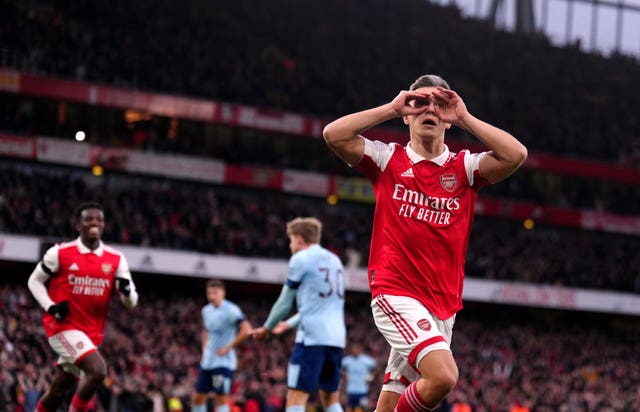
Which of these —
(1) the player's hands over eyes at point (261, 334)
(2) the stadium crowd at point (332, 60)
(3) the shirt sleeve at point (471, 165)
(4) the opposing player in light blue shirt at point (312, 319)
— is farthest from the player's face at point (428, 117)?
(2) the stadium crowd at point (332, 60)

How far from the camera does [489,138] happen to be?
6.02 meters

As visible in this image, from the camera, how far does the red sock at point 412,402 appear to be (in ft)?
19.1

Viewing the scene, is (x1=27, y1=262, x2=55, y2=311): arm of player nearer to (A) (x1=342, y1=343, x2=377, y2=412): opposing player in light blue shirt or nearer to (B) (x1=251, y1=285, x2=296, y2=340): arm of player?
(B) (x1=251, y1=285, x2=296, y2=340): arm of player

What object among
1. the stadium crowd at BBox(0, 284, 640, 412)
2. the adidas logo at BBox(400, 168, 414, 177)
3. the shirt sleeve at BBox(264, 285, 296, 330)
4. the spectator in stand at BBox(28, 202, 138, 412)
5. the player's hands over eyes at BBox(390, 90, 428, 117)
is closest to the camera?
the player's hands over eyes at BBox(390, 90, 428, 117)

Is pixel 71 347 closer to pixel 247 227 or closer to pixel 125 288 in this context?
pixel 125 288

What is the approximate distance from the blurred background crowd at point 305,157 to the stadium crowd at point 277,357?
0.40 ft

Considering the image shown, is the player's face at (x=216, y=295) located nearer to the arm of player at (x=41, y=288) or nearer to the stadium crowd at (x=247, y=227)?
the arm of player at (x=41, y=288)

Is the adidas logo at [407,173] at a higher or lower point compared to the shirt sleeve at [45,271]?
higher

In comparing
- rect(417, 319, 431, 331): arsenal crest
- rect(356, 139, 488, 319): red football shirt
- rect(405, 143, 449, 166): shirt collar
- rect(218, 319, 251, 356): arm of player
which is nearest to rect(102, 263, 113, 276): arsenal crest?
rect(218, 319, 251, 356): arm of player

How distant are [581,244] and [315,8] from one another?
16898mm

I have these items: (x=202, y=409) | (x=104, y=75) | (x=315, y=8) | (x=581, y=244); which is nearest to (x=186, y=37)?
(x=104, y=75)

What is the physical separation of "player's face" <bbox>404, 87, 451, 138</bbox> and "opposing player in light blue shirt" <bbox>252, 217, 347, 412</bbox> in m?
3.57

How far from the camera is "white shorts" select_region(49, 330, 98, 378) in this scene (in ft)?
30.3

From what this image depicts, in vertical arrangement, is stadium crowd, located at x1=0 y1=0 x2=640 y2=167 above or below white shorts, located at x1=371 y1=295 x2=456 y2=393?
above
